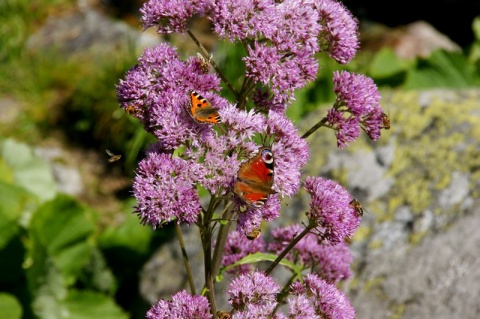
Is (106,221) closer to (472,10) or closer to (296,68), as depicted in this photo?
(296,68)

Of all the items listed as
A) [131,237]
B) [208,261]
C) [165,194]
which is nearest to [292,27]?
[165,194]

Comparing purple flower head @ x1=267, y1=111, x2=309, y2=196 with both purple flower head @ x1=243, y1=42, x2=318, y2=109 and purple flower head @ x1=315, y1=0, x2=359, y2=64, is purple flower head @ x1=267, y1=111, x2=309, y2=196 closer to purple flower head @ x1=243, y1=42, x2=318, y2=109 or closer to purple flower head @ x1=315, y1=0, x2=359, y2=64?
purple flower head @ x1=243, y1=42, x2=318, y2=109

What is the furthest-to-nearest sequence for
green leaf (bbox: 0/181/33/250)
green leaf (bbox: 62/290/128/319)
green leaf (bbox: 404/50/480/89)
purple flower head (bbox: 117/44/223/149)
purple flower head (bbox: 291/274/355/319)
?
green leaf (bbox: 404/50/480/89) < green leaf (bbox: 0/181/33/250) < green leaf (bbox: 62/290/128/319) < purple flower head (bbox: 291/274/355/319) < purple flower head (bbox: 117/44/223/149)

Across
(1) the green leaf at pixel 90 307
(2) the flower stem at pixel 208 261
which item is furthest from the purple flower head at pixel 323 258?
(1) the green leaf at pixel 90 307

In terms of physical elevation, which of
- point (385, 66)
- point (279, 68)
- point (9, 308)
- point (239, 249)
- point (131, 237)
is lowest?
point (131, 237)

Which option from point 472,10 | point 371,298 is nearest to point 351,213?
point 371,298

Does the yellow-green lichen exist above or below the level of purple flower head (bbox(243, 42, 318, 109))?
below

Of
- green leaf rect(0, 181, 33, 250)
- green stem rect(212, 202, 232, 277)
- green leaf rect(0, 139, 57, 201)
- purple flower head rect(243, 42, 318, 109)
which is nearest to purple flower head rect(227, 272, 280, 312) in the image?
green stem rect(212, 202, 232, 277)

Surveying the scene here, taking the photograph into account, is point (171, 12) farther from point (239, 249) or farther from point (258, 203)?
point (239, 249)
